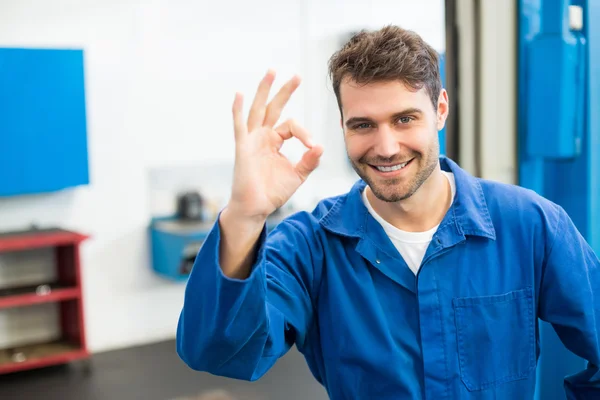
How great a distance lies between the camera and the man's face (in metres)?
1.64

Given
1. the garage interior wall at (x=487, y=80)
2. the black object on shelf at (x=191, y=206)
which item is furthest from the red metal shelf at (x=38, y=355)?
the garage interior wall at (x=487, y=80)

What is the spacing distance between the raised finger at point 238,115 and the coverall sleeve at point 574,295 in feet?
2.75

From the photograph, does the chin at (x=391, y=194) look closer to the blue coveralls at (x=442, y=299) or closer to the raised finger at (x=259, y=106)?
the blue coveralls at (x=442, y=299)

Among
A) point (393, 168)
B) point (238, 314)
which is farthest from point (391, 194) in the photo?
point (238, 314)

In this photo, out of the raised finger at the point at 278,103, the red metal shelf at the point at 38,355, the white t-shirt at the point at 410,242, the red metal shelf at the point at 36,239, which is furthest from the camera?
the red metal shelf at the point at 38,355

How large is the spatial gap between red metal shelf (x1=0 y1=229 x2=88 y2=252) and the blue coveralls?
294 centimetres

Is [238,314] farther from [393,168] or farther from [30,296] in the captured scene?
[30,296]

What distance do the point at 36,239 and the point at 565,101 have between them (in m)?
3.34

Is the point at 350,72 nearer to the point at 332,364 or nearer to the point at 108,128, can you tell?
the point at 332,364

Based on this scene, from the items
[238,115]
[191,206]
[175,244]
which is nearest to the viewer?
[238,115]

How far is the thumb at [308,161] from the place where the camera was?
1511 millimetres

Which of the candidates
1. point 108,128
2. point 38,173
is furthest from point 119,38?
point 38,173

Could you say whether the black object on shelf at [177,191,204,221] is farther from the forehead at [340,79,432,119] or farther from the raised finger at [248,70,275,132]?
the raised finger at [248,70,275,132]

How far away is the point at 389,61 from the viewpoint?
1.64m
